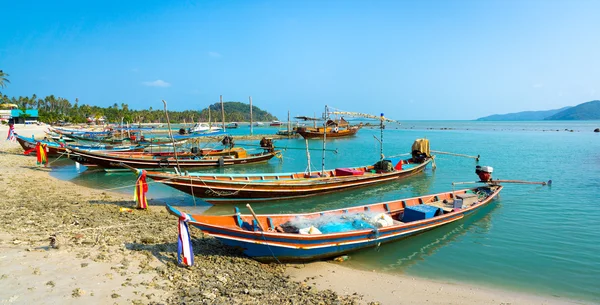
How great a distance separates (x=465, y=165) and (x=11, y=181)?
102ft

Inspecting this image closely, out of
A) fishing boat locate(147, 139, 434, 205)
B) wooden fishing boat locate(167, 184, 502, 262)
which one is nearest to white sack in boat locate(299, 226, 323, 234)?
wooden fishing boat locate(167, 184, 502, 262)

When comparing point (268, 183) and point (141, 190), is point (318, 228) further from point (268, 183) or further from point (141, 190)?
point (141, 190)

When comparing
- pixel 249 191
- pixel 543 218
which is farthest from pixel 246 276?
pixel 543 218

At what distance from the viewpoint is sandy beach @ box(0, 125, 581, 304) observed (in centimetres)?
600

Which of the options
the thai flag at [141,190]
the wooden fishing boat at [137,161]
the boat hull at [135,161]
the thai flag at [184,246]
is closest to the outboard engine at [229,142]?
the wooden fishing boat at [137,161]

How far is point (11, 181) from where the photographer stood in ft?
55.0

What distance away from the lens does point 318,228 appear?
369 inches

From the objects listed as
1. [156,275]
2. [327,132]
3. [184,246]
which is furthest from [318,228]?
[327,132]

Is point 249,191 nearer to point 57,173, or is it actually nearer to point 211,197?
point 211,197

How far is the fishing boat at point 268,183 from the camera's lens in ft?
45.7

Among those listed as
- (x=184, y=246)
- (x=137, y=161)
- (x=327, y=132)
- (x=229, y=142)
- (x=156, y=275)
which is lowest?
(x=156, y=275)

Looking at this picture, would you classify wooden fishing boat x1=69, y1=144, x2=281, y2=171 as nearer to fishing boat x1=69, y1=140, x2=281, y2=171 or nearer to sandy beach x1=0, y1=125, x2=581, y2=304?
fishing boat x1=69, y1=140, x2=281, y2=171

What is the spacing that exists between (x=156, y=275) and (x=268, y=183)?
8.39 m

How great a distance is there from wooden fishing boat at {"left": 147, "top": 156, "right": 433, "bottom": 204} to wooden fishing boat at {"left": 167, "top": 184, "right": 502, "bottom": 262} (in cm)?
479
